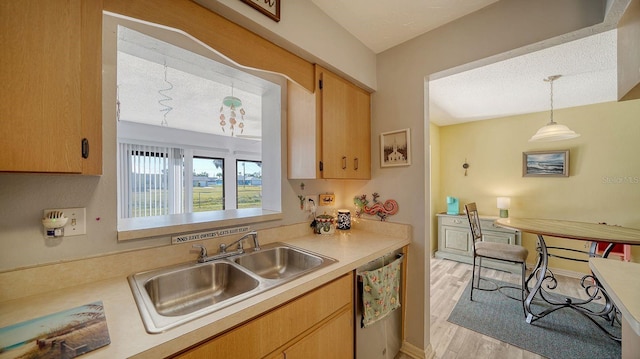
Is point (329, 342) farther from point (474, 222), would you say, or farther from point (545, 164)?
point (545, 164)

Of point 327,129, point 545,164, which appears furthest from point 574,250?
point 327,129

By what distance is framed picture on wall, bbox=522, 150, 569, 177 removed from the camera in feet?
10.7

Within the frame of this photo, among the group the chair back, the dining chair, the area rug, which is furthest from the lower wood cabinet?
the chair back

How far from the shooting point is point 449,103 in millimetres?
3119

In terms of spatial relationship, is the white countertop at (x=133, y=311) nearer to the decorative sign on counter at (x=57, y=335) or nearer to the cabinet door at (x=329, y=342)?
the decorative sign on counter at (x=57, y=335)

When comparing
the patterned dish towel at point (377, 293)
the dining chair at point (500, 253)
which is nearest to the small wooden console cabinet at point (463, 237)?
the dining chair at point (500, 253)

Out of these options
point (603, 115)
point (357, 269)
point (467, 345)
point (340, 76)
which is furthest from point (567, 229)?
point (340, 76)

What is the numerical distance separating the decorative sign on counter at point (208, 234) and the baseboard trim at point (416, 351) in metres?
1.53

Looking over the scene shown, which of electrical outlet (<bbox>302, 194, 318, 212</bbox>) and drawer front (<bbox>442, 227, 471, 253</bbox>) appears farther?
drawer front (<bbox>442, 227, 471, 253</bbox>)

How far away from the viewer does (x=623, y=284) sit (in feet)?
2.68

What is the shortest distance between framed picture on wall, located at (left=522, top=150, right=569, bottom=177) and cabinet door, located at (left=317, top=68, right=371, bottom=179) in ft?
10.4

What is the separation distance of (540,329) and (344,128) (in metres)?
2.55

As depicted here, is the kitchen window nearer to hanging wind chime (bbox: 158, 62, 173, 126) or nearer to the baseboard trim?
hanging wind chime (bbox: 158, 62, 173, 126)

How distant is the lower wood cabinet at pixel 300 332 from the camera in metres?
0.76
